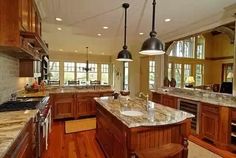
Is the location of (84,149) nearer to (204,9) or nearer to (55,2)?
(55,2)

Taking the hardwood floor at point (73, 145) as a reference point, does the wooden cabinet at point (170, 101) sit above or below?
above

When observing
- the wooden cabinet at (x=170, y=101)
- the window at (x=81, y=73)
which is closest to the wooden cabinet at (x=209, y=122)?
the wooden cabinet at (x=170, y=101)

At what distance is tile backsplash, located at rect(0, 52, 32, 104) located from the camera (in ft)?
8.29

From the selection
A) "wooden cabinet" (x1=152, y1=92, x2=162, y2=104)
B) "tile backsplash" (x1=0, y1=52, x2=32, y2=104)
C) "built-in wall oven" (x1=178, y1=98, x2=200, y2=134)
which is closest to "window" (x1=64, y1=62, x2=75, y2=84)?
"wooden cabinet" (x1=152, y1=92, x2=162, y2=104)

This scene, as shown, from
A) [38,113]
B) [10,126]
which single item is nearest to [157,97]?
[38,113]

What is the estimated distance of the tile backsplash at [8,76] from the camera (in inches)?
99.5

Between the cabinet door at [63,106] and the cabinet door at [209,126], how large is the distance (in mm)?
3424

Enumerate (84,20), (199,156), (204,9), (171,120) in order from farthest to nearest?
(84,20), (204,9), (199,156), (171,120)

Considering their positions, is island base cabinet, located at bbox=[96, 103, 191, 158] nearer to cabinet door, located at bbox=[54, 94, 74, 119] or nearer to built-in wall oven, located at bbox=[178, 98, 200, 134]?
built-in wall oven, located at bbox=[178, 98, 200, 134]

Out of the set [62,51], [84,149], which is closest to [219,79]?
[84,149]

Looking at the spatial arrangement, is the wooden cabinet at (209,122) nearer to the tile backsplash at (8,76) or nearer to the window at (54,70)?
the tile backsplash at (8,76)

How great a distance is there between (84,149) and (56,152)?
490 mm

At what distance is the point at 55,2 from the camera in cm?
321

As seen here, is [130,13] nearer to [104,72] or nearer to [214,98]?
[214,98]
